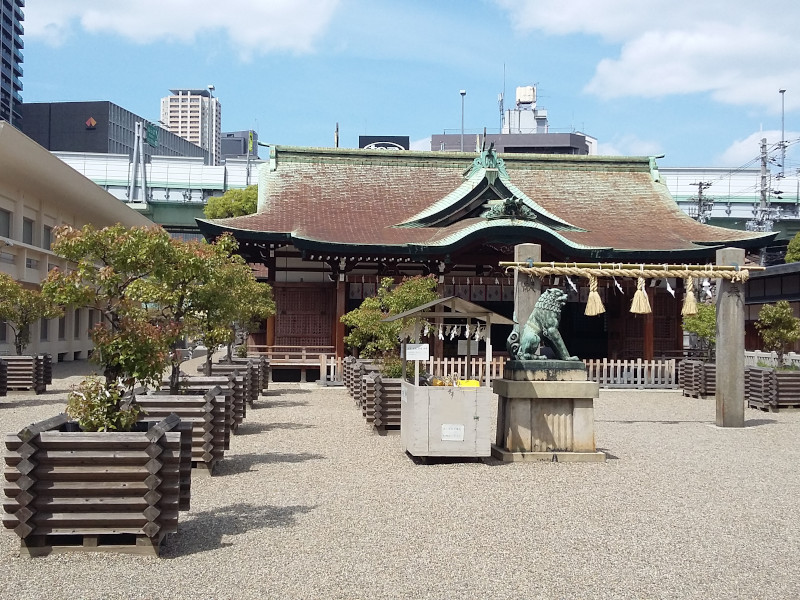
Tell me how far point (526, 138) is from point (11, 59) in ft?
220

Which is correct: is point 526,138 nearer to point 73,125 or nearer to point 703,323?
point 73,125

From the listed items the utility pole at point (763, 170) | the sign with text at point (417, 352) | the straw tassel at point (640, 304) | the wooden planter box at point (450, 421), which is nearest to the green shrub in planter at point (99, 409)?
the wooden planter box at point (450, 421)

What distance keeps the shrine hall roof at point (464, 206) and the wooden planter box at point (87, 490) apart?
19.0 m

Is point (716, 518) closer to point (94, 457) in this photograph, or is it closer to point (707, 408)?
point (94, 457)

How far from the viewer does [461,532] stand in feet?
25.1

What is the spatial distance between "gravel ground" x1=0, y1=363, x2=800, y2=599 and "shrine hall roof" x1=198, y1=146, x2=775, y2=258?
1369 cm

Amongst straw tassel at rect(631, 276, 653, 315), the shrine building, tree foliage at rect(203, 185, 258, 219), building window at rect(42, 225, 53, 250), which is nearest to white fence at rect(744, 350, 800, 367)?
the shrine building

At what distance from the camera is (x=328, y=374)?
2667cm

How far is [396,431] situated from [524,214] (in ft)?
45.6

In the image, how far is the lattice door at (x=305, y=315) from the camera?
27.9 meters

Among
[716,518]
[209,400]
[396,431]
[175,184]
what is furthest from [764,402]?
[175,184]

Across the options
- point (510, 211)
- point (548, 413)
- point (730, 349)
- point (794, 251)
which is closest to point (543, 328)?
point (548, 413)

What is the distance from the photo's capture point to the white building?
2988cm

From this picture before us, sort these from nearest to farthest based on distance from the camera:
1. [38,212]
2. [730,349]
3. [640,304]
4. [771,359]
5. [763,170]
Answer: [640,304] → [730,349] → [771,359] → [38,212] → [763,170]
